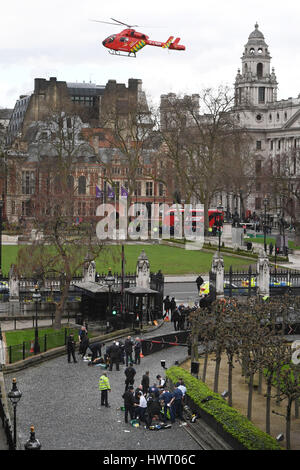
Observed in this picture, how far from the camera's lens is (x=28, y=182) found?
108688mm

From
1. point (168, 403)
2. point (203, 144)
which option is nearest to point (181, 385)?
point (168, 403)

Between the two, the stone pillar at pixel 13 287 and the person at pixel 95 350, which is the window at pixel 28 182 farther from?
the person at pixel 95 350

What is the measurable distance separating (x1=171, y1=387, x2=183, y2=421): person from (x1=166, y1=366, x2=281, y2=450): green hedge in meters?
0.52

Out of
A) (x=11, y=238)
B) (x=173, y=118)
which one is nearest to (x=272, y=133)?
(x=173, y=118)

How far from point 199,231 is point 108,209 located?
10.7 metres

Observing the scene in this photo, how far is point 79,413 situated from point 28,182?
8612 cm

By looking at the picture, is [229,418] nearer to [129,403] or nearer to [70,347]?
[129,403]

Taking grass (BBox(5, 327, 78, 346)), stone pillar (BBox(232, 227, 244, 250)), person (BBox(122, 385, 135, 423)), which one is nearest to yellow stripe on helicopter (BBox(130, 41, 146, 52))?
stone pillar (BBox(232, 227, 244, 250))

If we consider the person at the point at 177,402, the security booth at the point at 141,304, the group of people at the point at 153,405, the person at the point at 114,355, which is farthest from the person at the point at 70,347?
the person at the point at 177,402

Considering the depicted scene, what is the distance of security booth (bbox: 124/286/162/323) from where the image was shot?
3725 centimetres

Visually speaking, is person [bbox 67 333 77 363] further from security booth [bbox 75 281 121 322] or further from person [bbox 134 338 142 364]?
security booth [bbox 75 281 121 322]

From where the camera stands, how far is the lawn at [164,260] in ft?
183

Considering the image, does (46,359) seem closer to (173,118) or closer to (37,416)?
(37,416)
